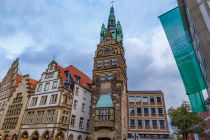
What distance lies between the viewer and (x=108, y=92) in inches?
1559

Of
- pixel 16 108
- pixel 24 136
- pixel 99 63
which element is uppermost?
pixel 99 63

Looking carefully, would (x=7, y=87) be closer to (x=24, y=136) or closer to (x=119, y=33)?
(x=24, y=136)

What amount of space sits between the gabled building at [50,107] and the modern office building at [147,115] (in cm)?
1744

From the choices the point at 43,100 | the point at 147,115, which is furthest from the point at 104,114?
the point at 43,100

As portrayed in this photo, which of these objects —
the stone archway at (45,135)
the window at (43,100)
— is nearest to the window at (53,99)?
the window at (43,100)

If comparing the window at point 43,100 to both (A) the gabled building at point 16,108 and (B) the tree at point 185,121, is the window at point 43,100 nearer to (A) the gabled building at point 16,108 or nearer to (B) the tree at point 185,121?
(A) the gabled building at point 16,108

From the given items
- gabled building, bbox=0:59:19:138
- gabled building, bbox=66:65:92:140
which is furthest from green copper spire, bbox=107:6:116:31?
gabled building, bbox=0:59:19:138

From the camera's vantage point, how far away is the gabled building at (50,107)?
34.8 meters

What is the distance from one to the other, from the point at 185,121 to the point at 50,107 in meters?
26.4

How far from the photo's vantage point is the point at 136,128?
146ft

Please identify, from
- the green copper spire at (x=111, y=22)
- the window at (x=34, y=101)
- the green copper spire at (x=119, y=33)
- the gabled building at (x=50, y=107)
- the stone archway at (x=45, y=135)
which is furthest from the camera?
the green copper spire at (x=111, y=22)

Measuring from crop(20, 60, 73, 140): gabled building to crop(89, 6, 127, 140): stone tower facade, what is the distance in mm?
6058

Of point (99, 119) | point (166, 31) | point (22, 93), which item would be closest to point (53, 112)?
point (99, 119)

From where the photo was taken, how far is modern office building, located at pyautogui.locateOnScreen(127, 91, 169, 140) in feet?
141
